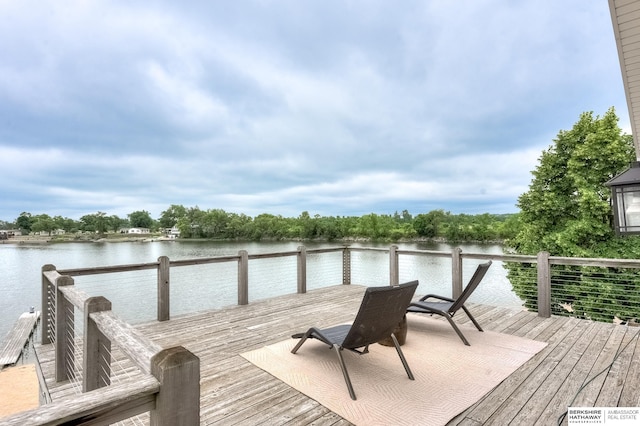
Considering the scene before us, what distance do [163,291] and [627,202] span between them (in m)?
5.67

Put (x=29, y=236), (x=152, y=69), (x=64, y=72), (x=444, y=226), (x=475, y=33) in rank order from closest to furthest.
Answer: (x=475, y=33) < (x=152, y=69) < (x=64, y=72) < (x=444, y=226) < (x=29, y=236)

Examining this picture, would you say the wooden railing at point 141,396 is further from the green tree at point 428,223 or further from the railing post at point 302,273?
the green tree at point 428,223

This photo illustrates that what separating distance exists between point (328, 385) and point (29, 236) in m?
52.2

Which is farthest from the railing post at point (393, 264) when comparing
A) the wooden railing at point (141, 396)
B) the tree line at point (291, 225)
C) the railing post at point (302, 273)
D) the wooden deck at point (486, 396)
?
the tree line at point (291, 225)

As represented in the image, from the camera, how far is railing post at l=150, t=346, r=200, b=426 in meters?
0.93

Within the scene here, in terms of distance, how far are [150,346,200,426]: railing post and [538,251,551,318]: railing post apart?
194 inches

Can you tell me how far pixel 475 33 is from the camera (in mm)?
10453

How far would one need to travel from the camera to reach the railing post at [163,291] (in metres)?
4.33

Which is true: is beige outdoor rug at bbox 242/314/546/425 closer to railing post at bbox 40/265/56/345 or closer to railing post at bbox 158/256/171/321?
railing post at bbox 158/256/171/321

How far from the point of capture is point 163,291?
4.36 m

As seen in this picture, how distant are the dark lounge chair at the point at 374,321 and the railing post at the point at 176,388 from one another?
1678 mm

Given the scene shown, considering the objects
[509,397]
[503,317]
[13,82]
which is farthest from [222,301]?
[13,82]

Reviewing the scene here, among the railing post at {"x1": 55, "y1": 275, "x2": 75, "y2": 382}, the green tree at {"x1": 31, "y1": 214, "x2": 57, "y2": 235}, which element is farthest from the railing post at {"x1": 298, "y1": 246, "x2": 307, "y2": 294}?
the green tree at {"x1": 31, "y1": 214, "x2": 57, "y2": 235}

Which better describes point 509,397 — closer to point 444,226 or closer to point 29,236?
point 444,226
